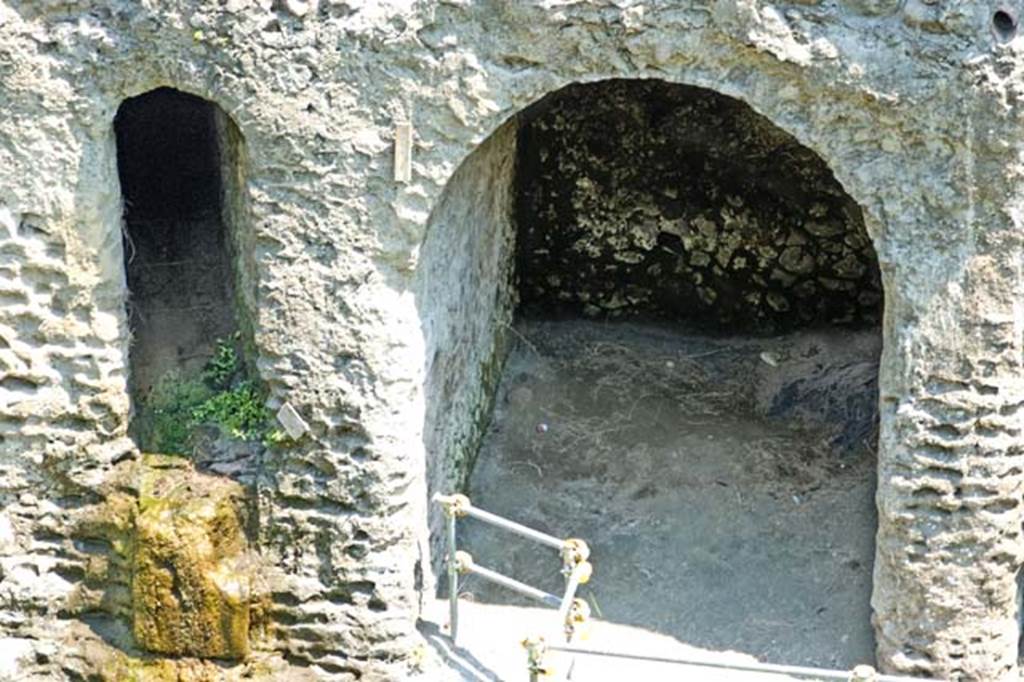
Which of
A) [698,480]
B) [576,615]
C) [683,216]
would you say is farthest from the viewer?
[683,216]

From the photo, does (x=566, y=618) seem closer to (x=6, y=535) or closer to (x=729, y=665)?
(x=729, y=665)

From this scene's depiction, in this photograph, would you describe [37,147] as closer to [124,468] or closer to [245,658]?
[124,468]

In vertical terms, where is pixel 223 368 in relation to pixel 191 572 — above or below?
above

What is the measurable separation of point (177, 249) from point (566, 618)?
10.3 feet

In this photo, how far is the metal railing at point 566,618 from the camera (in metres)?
8.43

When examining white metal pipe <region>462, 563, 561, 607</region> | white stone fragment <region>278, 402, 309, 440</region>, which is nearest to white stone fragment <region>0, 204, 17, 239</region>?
white stone fragment <region>278, 402, 309, 440</region>

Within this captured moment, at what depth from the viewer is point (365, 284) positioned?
8.87m

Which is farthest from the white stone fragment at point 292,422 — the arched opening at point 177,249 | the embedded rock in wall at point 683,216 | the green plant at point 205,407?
the embedded rock in wall at point 683,216

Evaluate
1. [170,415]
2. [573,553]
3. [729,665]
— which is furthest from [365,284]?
[729,665]

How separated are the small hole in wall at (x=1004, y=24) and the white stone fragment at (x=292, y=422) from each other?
11.9 ft

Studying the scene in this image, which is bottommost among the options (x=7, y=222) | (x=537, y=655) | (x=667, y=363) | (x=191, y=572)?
(x=537, y=655)

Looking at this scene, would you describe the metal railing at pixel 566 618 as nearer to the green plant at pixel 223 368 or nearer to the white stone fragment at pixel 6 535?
the green plant at pixel 223 368

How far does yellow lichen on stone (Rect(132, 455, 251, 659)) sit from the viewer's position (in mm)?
9086

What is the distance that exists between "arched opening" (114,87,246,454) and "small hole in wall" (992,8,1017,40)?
11.5ft
